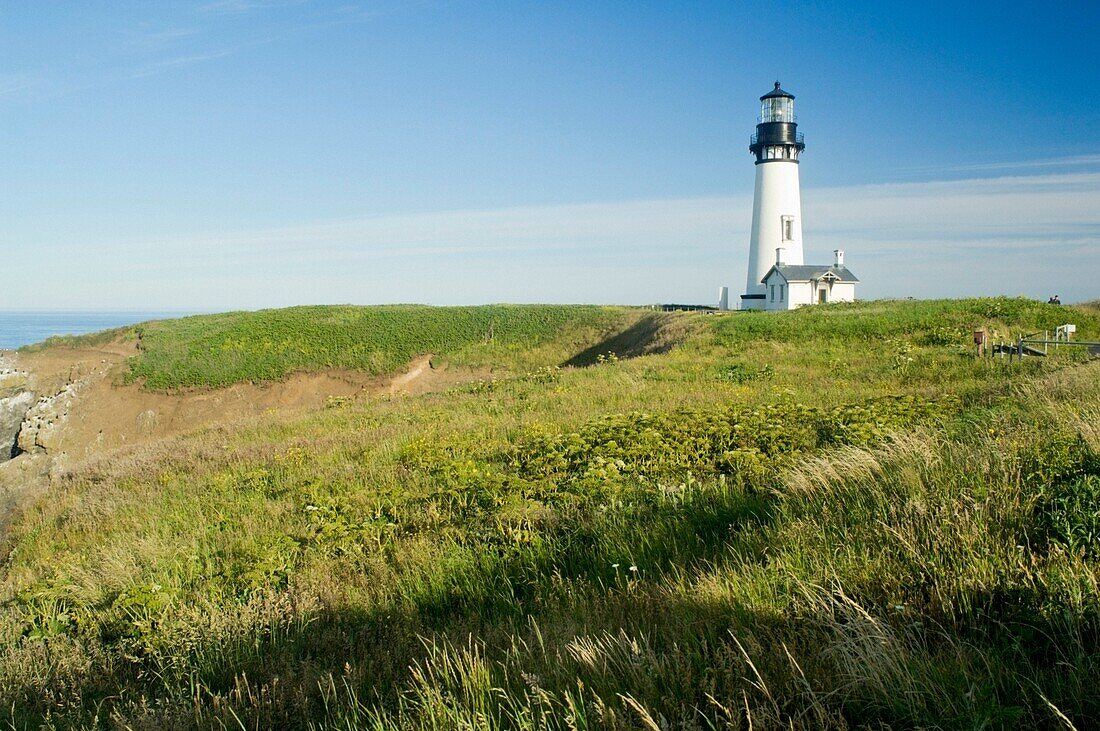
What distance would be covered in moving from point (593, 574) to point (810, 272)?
40.6 m

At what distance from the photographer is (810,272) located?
42.6m

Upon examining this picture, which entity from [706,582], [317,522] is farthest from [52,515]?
[706,582]

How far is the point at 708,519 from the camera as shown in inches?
263

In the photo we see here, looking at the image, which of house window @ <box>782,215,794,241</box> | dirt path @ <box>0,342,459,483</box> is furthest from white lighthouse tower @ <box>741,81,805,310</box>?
dirt path @ <box>0,342,459,483</box>

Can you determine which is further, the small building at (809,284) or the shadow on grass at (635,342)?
the small building at (809,284)

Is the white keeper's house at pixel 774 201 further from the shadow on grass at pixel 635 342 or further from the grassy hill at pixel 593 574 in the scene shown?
the grassy hill at pixel 593 574

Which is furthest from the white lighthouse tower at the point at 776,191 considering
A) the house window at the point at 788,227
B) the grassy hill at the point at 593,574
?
the grassy hill at the point at 593,574

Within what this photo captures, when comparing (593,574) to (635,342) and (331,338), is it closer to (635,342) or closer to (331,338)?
(635,342)

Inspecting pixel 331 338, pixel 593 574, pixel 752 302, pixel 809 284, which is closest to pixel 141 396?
pixel 331 338

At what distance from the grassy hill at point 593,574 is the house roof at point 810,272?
29301 mm

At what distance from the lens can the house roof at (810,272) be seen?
42250 mm

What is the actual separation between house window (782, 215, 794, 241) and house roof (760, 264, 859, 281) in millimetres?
3337

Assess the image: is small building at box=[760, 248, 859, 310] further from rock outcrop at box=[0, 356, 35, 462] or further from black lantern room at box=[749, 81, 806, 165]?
rock outcrop at box=[0, 356, 35, 462]

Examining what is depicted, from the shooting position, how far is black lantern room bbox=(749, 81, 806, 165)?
45438 mm
